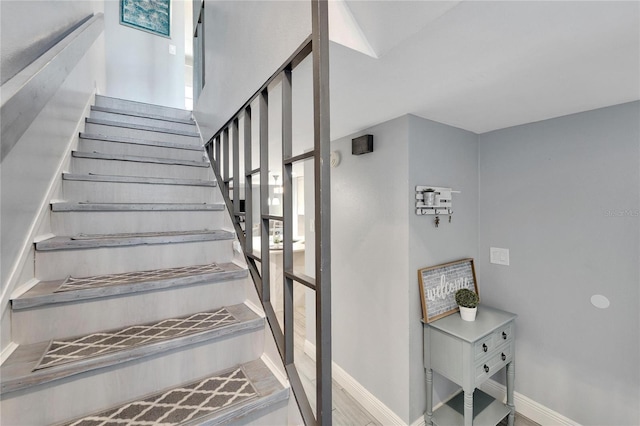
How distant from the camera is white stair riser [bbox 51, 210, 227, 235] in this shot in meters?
1.45

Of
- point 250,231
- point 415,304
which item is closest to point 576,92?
point 415,304

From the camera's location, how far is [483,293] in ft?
7.22

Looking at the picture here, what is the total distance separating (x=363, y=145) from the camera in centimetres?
199

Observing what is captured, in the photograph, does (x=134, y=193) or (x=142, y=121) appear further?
(x=142, y=121)

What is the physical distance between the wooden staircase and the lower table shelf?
1.34 meters

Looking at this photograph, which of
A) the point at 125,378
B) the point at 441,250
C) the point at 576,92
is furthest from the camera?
the point at 441,250

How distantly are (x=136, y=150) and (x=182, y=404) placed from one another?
77.9 inches

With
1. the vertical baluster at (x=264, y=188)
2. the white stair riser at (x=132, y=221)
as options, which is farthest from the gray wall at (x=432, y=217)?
the white stair riser at (x=132, y=221)

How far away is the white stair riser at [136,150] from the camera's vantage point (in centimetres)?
204

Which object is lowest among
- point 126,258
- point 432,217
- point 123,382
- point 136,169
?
point 123,382

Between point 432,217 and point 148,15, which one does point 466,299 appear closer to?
point 432,217

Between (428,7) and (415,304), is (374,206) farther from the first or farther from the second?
(428,7)

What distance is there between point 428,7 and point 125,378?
1.63m

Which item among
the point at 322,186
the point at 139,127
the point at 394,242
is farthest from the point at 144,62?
the point at 322,186
